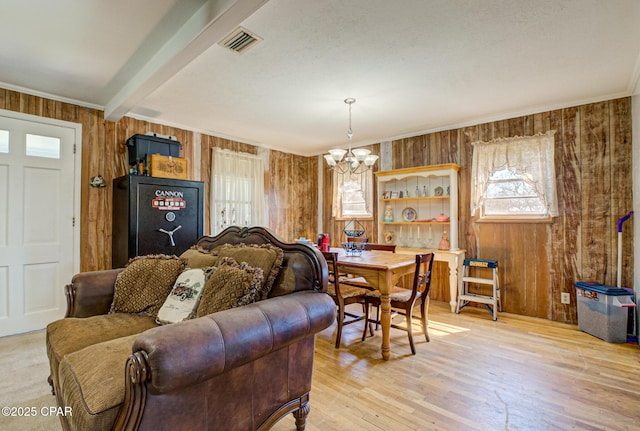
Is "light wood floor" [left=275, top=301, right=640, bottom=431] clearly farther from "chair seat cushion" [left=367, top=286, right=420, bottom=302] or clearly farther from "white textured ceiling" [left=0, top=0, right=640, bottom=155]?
"white textured ceiling" [left=0, top=0, right=640, bottom=155]

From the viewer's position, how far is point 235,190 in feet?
16.1

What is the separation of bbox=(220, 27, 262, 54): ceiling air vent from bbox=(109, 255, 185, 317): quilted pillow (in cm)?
165

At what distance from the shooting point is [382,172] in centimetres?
476

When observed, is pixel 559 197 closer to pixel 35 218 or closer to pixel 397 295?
pixel 397 295

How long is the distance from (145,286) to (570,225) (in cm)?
429

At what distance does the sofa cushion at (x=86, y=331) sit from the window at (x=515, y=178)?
13.0ft

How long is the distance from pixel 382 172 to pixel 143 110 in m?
3.35

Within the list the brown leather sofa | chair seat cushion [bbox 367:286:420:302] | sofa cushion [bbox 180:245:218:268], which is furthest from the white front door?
chair seat cushion [bbox 367:286:420:302]

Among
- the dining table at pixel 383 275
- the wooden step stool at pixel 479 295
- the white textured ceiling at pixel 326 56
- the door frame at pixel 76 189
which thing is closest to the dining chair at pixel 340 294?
the dining table at pixel 383 275

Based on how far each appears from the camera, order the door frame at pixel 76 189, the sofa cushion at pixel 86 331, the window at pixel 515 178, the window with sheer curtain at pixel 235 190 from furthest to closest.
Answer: the window with sheer curtain at pixel 235 190 → the window at pixel 515 178 → the door frame at pixel 76 189 → the sofa cushion at pixel 86 331

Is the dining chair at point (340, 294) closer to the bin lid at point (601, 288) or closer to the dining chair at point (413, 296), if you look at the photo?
the dining chair at point (413, 296)

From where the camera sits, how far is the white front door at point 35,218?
307 centimetres

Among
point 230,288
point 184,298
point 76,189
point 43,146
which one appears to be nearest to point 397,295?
point 230,288

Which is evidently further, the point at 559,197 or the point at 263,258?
the point at 559,197
